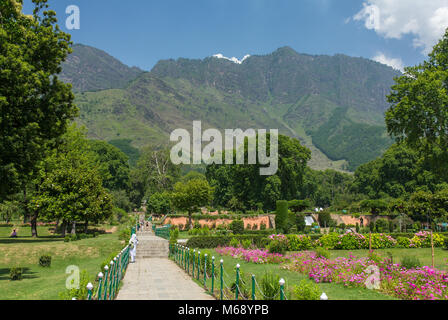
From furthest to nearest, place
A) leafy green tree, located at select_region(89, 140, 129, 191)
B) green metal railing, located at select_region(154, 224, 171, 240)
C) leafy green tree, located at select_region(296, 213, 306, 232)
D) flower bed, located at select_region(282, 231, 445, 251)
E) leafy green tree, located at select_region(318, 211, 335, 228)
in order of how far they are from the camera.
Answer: leafy green tree, located at select_region(89, 140, 129, 191) < leafy green tree, located at select_region(318, 211, 335, 228) < leafy green tree, located at select_region(296, 213, 306, 232) < green metal railing, located at select_region(154, 224, 171, 240) < flower bed, located at select_region(282, 231, 445, 251)

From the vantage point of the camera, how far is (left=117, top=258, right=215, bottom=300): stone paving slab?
29.4ft

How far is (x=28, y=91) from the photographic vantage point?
13.3 m

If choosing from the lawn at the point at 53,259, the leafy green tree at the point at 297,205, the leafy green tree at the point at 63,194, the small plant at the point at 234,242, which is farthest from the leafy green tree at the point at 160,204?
the small plant at the point at 234,242

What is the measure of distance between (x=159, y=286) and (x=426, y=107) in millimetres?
24315

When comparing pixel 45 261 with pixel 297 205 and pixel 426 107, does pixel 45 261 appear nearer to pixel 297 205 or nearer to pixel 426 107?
pixel 426 107

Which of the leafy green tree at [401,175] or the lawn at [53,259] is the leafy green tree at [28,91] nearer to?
the lawn at [53,259]

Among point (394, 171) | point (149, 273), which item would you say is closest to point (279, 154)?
point (394, 171)

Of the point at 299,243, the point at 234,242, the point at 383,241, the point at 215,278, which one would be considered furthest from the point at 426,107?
the point at 215,278

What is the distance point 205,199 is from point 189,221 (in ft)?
10.5

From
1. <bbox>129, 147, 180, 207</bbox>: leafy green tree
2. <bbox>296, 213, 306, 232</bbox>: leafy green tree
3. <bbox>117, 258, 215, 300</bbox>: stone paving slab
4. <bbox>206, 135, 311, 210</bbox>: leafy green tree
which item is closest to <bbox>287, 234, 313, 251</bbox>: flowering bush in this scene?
<bbox>117, 258, 215, 300</bbox>: stone paving slab

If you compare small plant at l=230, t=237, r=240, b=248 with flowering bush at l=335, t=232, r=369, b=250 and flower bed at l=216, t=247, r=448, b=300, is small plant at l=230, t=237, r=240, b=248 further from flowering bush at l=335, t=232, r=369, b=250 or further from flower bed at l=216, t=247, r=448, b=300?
flower bed at l=216, t=247, r=448, b=300

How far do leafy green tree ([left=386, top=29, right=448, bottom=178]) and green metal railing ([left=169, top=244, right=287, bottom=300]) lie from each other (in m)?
20.4

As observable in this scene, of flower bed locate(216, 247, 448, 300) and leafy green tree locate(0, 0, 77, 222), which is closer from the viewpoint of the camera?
flower bed locate(216, 247, 448, 300)

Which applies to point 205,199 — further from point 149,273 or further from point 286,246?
point 149,273
